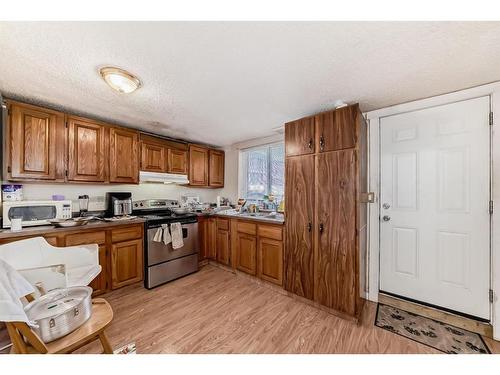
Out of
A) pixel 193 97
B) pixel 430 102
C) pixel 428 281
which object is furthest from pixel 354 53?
pixel 428 281

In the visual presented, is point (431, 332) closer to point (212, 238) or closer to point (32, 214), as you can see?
point (212, 238)

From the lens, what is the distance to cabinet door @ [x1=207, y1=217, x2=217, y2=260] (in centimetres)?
319

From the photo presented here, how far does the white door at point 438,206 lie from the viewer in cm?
174

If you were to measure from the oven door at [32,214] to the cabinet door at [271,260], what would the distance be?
7.91ft

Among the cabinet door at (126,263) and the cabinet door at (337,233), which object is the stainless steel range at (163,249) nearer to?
the cabinet door at (126,263)

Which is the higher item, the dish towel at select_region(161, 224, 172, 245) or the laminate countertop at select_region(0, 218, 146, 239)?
the laminate countertop at select_region(0, 218, 146, 239)

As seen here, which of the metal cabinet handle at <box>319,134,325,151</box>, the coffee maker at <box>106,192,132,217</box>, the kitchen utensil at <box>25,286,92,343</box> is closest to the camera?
the kitchen utensil at <box>25,286,92,343</box>

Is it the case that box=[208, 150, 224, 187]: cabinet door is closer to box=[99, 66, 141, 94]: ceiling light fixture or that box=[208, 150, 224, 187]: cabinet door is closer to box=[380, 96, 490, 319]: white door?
box=[99, 66, 141, 94]: ceiling light fixture

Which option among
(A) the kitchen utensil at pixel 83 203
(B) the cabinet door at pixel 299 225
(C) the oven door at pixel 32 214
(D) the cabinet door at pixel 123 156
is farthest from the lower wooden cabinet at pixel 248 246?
(C) the oven door at pixel 32 214

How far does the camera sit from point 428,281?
1970 millimetres

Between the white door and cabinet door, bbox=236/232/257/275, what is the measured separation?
1538 millimetres

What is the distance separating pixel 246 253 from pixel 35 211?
95.4 inches

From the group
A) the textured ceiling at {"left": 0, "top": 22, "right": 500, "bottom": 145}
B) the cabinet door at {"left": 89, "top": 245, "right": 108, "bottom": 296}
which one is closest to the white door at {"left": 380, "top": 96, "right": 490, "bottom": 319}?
the textured ceiling at {"left": 0, "top": 22, "right": 500, "bottom": 145}
